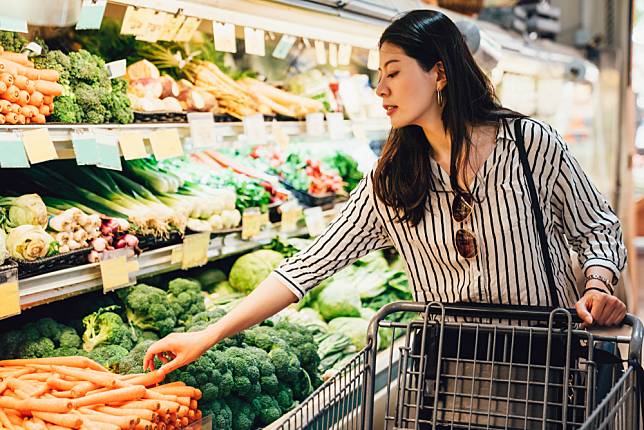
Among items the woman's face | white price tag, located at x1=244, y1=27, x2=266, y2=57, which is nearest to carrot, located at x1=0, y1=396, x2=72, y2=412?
the woman's face

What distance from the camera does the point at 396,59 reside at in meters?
2.06

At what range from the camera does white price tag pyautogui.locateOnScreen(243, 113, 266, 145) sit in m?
3.34

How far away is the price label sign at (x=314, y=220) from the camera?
3.87 m

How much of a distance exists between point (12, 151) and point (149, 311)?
821mm

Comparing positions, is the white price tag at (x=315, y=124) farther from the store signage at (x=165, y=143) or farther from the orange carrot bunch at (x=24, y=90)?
the orange carrot bunch at (x=24, y=90)

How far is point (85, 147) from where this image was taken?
2.49m

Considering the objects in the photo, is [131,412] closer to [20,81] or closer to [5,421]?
[5,421]

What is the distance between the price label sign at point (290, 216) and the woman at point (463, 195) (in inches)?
61.4

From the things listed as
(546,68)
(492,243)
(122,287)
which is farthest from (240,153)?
(546,68)

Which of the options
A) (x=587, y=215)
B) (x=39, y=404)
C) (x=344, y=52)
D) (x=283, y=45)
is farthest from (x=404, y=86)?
(x=344, y=52)

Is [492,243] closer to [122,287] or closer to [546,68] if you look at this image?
[122,287]

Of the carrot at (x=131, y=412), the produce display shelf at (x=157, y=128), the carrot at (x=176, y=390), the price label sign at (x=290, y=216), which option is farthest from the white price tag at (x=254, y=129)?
the carrot at (x=131, y=412)

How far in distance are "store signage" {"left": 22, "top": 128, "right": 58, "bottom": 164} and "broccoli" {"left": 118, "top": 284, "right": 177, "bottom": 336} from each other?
676mm

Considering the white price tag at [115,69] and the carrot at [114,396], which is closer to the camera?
the carrot at [114,396]
